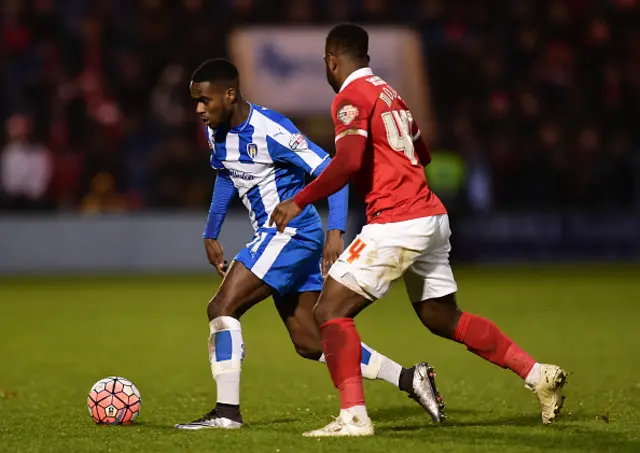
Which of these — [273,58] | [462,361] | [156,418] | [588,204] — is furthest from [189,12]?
[156,418]

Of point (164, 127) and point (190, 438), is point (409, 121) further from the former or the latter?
point (164, 127)

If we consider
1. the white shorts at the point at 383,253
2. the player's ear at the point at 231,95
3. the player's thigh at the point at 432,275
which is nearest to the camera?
the white shorts at the point at 383,253

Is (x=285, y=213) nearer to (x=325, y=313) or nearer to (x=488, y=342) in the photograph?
(x=325, y=313)

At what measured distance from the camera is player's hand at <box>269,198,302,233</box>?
5.54m

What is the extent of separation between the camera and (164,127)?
19.1 meters

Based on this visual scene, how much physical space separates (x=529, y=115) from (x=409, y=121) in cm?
1473

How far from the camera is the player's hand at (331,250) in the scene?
5965mm

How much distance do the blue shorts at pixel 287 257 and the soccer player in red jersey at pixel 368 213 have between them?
55 cm

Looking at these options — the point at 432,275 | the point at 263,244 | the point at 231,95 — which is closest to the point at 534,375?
the point at 432,275

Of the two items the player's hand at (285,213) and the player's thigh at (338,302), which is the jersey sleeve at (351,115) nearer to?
the player's hand at (285,213)

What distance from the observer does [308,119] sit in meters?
20.1

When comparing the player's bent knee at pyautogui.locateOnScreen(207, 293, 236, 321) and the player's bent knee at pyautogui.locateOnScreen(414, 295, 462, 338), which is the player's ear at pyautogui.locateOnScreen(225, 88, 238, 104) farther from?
the player's bent knee at pyautogui.locateOnScreen(414, 295, 462, 338)

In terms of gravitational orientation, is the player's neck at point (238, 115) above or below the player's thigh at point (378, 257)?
above

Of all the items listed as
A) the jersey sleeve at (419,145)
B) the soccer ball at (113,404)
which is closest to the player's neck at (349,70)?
the jersey sleeve at (419,145)
